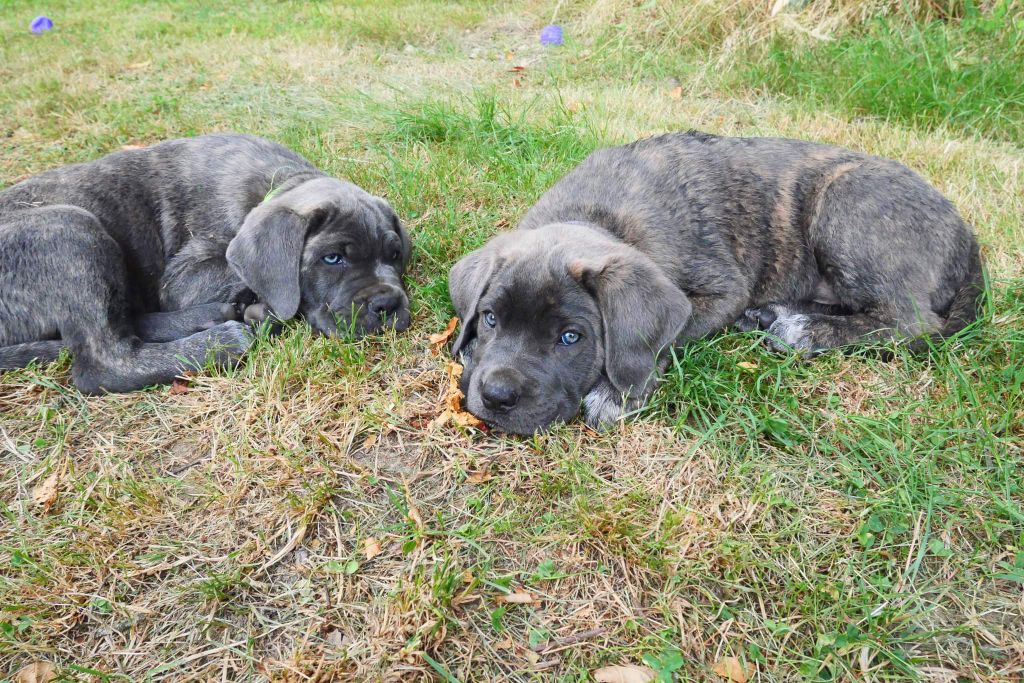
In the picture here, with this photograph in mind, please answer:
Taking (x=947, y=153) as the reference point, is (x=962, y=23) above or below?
above

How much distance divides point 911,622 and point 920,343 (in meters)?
2.00

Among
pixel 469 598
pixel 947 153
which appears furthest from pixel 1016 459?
pixel 947 153

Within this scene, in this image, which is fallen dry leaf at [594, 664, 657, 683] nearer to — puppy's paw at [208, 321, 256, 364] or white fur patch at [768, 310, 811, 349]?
white fur patch at [768, 310, 811, 349]

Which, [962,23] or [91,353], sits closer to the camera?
[91,353]

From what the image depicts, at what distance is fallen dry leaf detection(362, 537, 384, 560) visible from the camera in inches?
120

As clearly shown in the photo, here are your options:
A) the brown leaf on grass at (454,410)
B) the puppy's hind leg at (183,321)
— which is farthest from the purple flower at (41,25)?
the brown leaf on grass at (454,410)

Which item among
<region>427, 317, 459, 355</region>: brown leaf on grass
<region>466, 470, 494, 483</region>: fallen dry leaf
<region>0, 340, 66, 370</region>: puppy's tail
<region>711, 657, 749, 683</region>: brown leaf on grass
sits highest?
<region>0, 340, 66, 370</region>: puppy's tail

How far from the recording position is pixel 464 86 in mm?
8805

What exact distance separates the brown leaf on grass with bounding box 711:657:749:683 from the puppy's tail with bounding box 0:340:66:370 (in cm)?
401

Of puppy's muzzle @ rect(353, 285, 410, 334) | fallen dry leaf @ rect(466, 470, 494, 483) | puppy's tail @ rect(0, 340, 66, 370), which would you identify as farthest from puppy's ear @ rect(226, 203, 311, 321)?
fallen dry leaf @ rect(466, 470, 494, 483)

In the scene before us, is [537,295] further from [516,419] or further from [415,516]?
[415,516]

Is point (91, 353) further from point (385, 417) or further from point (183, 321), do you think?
point (385, 417)

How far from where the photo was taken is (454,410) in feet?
12.6

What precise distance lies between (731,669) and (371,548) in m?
1.49
